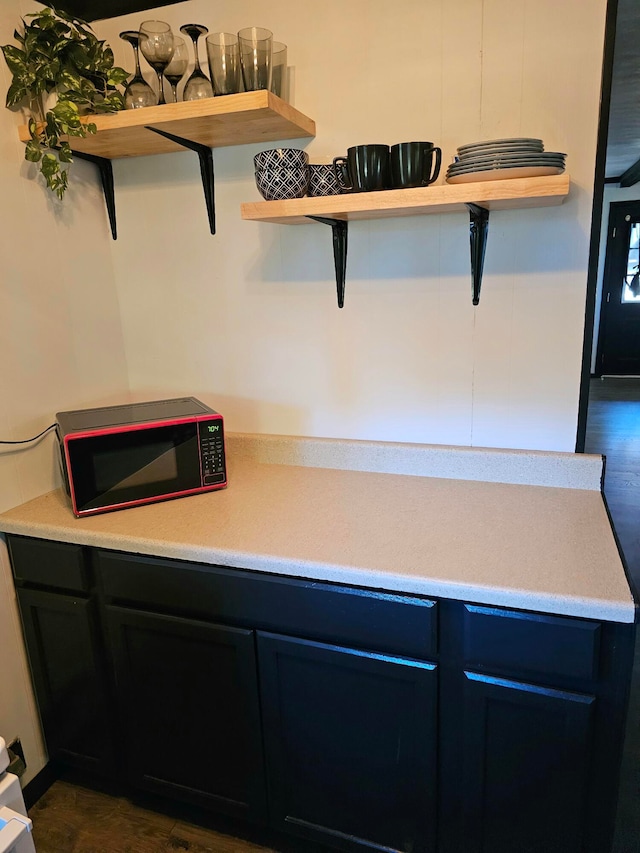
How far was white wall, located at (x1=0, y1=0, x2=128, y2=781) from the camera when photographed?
162cm

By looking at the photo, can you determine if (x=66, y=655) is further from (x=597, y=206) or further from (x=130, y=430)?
(x=597, y=206)

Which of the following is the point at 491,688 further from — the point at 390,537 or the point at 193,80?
the point at 193,80

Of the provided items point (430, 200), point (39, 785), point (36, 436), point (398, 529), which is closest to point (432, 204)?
point (430, 200)

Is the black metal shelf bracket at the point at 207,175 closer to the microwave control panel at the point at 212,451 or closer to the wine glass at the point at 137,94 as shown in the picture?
the wine glass at the point at 137,94

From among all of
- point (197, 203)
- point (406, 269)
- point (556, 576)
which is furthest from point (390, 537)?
point (197, 203)

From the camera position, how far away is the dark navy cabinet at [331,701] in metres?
1.20

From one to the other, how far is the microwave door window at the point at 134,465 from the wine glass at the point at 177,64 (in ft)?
3.04

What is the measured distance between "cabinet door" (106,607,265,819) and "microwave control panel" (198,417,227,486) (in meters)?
0.41

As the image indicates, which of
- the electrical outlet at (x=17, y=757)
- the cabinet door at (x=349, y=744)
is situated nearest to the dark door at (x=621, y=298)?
the cabinet door at (x=349, y=744)

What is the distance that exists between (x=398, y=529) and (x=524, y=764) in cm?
54

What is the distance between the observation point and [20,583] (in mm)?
1666

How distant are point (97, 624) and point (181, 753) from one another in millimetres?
401

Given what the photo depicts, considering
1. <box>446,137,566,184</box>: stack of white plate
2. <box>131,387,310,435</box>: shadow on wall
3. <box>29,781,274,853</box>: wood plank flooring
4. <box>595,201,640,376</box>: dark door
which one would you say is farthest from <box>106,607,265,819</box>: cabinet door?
<box>595,201,640,376</box>: dark door

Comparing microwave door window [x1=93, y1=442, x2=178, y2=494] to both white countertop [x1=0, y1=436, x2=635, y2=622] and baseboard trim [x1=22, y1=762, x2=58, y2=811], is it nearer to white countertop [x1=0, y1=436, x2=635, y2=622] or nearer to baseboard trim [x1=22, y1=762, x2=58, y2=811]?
white countertop [x1=0, y1=436, x2=635, y2=622]
